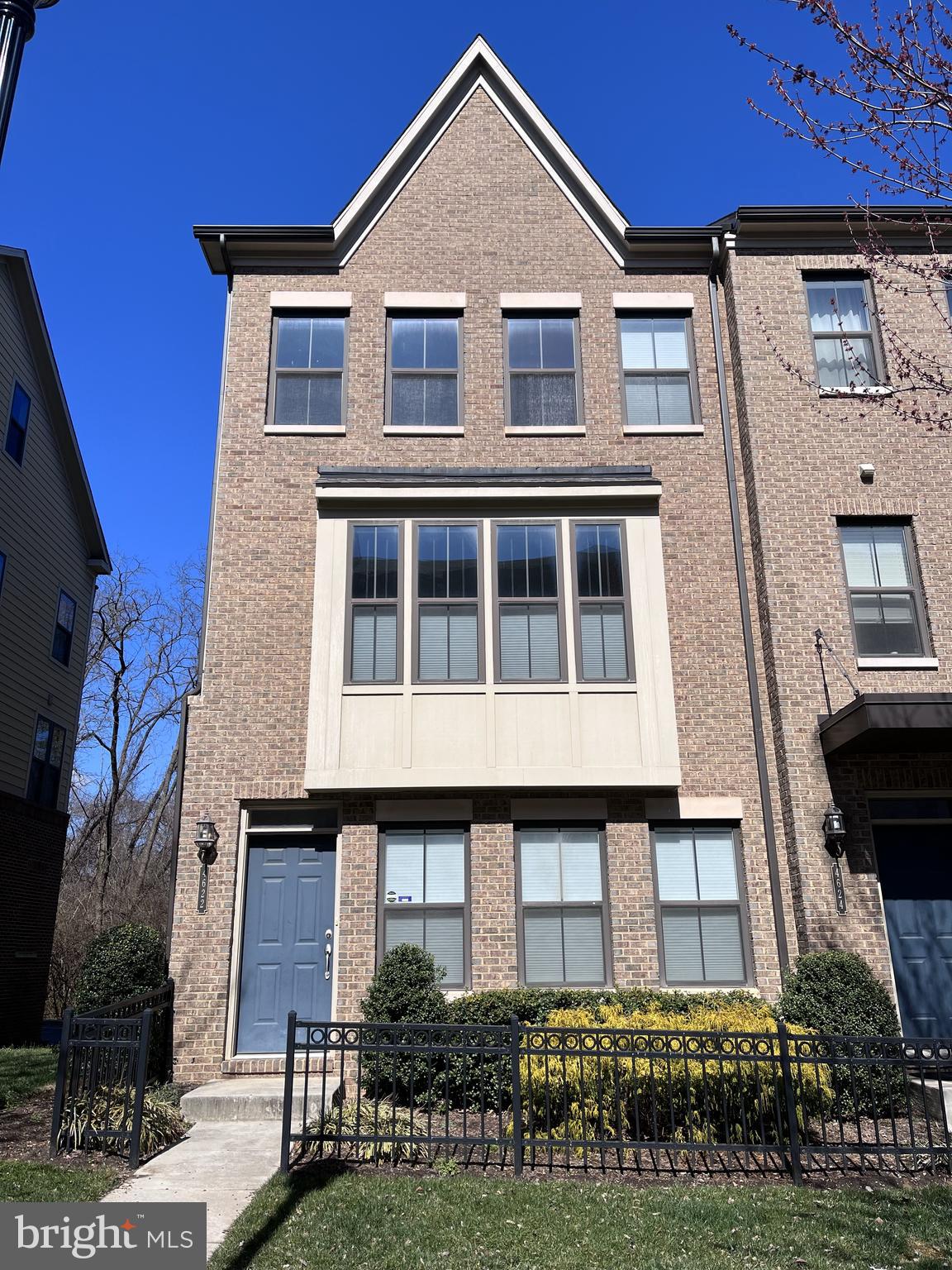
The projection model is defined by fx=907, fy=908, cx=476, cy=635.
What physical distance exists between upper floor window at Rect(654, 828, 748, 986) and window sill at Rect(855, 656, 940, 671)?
2544 mm

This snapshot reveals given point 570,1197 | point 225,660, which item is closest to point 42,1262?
point 570,1197

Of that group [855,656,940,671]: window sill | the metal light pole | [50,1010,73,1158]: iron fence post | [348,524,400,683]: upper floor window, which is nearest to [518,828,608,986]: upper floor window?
[348,524,400,683]: upper floor window

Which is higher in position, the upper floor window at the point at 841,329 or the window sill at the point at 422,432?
the upper floor window at the point at 841,329

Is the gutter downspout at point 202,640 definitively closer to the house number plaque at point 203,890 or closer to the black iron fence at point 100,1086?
the house number plaque at point 203,890

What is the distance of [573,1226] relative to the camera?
223 inches

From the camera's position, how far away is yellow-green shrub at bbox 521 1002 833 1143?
6.84 meters

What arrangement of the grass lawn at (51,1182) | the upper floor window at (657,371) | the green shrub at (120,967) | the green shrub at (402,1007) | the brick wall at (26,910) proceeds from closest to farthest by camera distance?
the grass lawn at (51,1182)
the green shrub at (402,1007)
the green shrub at (120,967)
the upper floor window at (657,371)
the brick wall at (26,910)

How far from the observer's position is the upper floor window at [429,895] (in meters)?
10.1

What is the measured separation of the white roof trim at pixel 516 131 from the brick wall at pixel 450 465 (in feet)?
0.46

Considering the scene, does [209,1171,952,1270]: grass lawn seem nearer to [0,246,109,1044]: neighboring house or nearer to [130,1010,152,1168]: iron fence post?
[130,1010,152,1168]: iron fence post

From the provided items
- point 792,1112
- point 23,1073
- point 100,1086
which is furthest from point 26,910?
point 792,1112

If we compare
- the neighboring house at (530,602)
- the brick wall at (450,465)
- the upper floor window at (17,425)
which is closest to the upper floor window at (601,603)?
the neighboring house at (530,602)

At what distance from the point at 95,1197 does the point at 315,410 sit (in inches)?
355

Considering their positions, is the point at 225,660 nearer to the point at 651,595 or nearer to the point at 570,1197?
the point at 651,595
